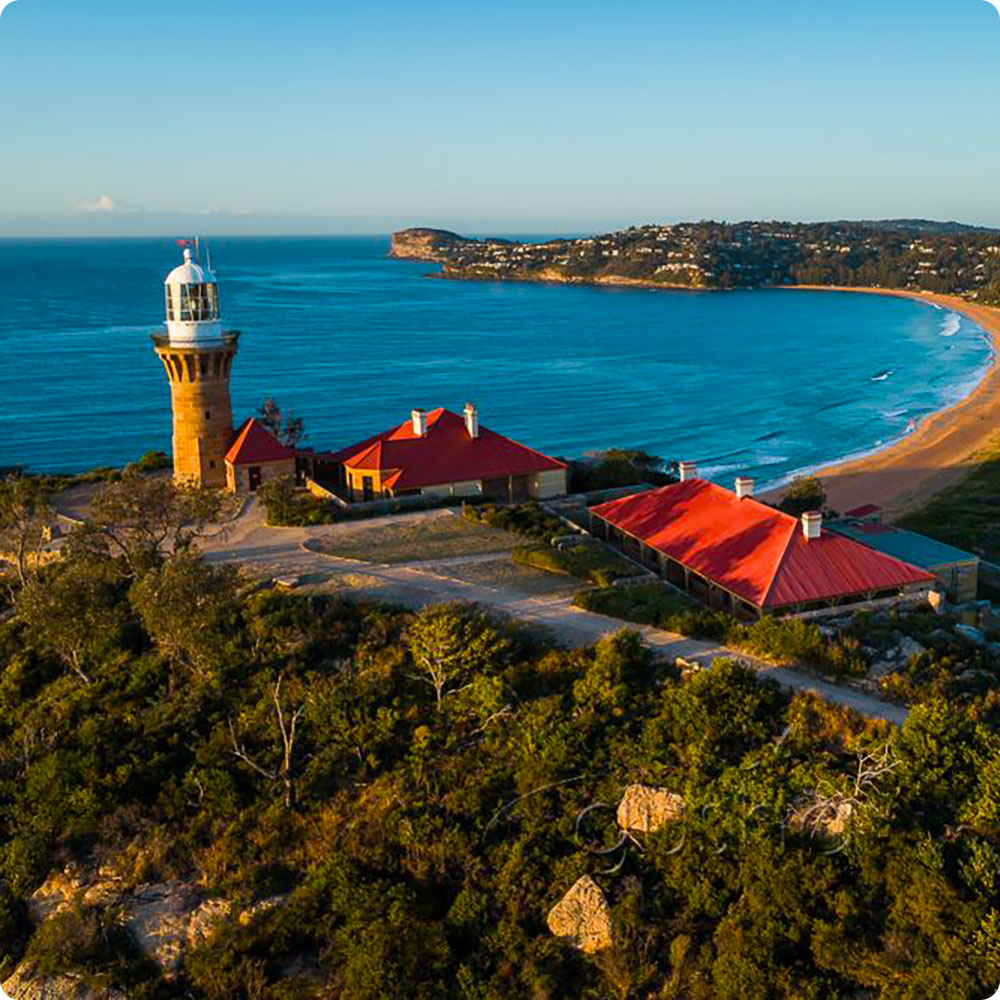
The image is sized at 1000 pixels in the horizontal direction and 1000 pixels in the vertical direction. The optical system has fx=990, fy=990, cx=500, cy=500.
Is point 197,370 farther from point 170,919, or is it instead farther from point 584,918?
point 584,918

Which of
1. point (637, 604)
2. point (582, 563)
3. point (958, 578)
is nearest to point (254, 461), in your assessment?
point (582, 563)

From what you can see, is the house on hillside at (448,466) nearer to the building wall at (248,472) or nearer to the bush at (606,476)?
the bush at (606,476)

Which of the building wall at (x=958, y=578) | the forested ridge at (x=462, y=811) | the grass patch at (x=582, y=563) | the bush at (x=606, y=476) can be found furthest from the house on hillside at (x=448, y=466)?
the building wall at (x=958, y=578)

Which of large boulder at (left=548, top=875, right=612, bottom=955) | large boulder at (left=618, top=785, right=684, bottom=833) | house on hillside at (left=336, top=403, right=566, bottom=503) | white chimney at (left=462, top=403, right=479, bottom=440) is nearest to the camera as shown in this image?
large boulder at (left=548, top=875, right=612, bottom=955)

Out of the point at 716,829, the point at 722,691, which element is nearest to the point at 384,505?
the point at 722,691

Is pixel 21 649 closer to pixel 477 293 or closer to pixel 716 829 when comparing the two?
pixel 716 829

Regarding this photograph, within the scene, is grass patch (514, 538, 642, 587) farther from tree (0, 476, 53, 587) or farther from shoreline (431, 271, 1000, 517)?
shoreline (431, 271, 1000, 517)

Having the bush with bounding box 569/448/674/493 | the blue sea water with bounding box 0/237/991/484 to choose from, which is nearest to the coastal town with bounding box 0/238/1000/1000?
the bush with bounding box 569/448/674/493
